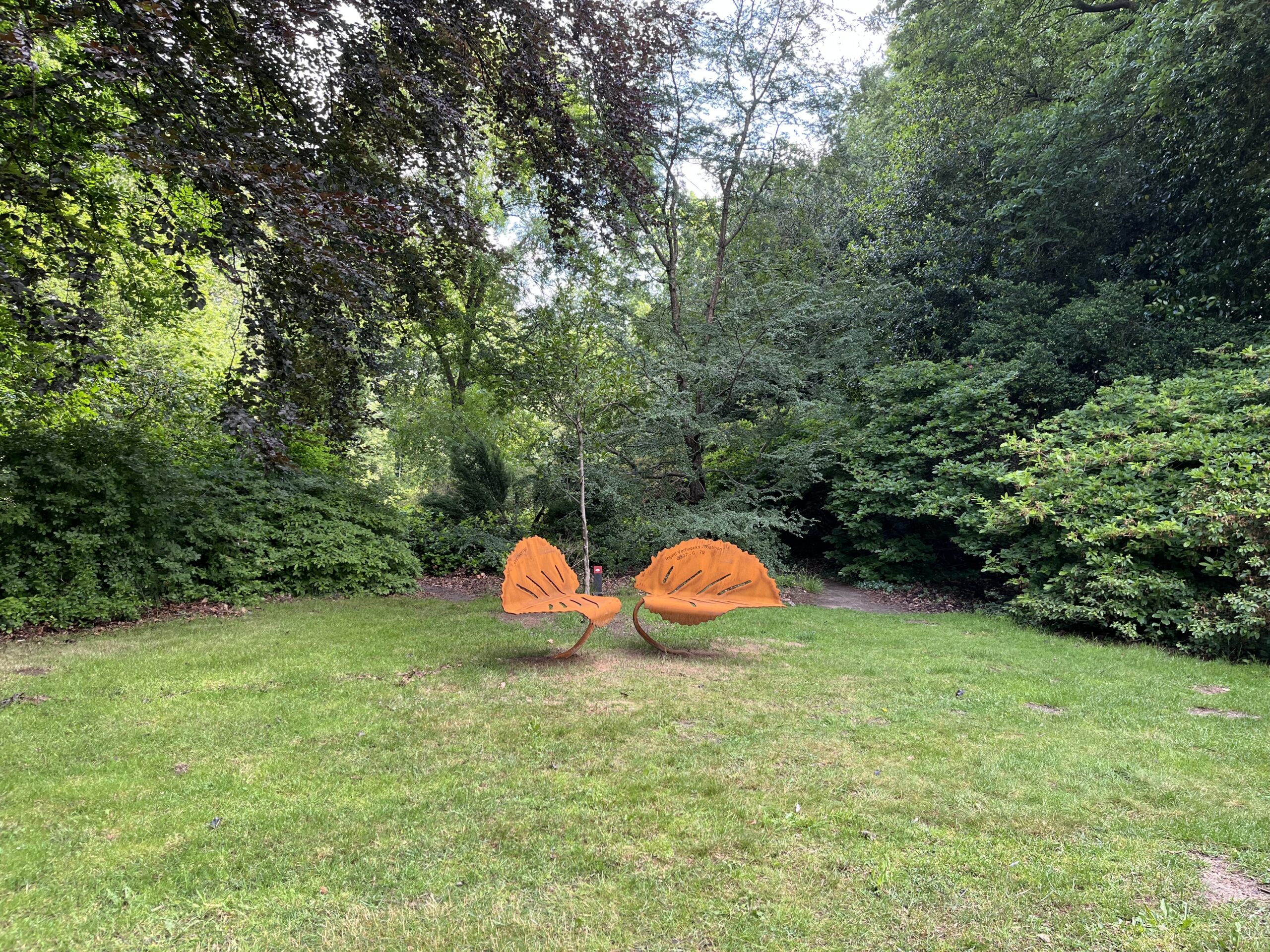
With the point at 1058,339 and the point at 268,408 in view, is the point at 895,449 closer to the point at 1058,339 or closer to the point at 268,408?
the point at 1058,339

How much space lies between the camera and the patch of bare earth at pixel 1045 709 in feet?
12.7

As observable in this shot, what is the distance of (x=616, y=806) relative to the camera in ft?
8.43

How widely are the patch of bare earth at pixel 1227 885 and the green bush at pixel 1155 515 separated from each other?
405cm

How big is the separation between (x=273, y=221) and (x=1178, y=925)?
5.15 metres

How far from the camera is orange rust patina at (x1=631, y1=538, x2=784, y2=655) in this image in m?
5.03

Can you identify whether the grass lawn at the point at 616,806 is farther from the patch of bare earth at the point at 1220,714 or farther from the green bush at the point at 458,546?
the green bush at the point at 458,546

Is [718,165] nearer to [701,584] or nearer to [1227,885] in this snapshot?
[701,584]

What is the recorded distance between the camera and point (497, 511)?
34.3 ft

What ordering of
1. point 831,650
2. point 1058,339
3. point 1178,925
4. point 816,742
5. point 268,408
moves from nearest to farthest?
point 1178,925 < point 816,742 < point 268,408 < point 831,650 < point 1058,339

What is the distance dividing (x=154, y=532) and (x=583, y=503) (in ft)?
15.0

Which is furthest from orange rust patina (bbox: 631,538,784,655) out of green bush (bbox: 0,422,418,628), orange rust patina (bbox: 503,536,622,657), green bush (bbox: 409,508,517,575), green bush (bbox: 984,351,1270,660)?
green bush (bbox: 409,508,517,575)

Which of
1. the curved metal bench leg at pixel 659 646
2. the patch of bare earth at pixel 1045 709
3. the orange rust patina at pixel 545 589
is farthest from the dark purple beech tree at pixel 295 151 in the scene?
the patch of bare earth at pixel 1045 709

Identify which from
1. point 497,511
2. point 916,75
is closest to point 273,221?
point 497,511

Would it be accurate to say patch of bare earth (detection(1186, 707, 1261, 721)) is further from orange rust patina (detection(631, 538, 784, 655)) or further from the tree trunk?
the tree trunk
